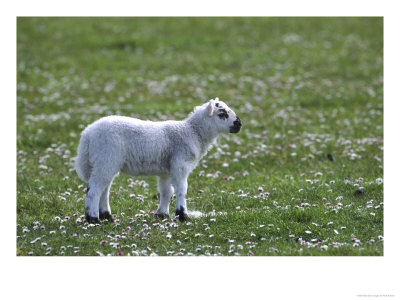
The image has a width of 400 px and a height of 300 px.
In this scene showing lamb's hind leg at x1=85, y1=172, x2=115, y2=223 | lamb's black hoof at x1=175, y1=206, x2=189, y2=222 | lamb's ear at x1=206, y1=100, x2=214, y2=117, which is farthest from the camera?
lamb's ear at x1=206, y1=100, x2=214, y2=117

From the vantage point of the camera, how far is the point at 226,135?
52.5ft

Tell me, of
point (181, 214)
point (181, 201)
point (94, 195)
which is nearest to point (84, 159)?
point (94, 195)

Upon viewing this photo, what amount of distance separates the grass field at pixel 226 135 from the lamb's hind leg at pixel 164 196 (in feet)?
0.81

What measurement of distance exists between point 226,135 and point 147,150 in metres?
6.50

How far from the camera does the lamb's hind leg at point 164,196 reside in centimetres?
1018

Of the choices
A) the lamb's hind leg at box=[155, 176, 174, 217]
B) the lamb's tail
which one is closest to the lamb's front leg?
the lamb's hind leg at box=[155, 176, 174, 217]

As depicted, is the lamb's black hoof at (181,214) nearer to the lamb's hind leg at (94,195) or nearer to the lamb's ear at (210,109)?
the lamb's hind leg at (94,195)

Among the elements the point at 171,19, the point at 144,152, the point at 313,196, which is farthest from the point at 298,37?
the point at 144,152

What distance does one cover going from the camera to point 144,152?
31.9 ft

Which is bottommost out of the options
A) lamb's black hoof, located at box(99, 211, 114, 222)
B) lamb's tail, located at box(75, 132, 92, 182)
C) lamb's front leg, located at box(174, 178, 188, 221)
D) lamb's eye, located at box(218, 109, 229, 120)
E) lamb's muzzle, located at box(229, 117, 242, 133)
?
lamb's black hoof, located at box(99, 211, 114, 222)

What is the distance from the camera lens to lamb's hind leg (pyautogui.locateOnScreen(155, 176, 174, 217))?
10.2 m

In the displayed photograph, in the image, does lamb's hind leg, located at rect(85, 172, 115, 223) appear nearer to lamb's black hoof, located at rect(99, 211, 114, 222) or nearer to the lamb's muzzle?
lamb's black hoof, located at rect(99, 211, 114, 222)

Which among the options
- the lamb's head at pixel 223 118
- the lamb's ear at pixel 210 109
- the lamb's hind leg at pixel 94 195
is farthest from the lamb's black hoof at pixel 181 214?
the lamb's ear at pixel 210 109

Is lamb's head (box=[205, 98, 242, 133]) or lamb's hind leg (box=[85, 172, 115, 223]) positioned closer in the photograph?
lamb's hind leg (box=[85, 172, 115, 223])
